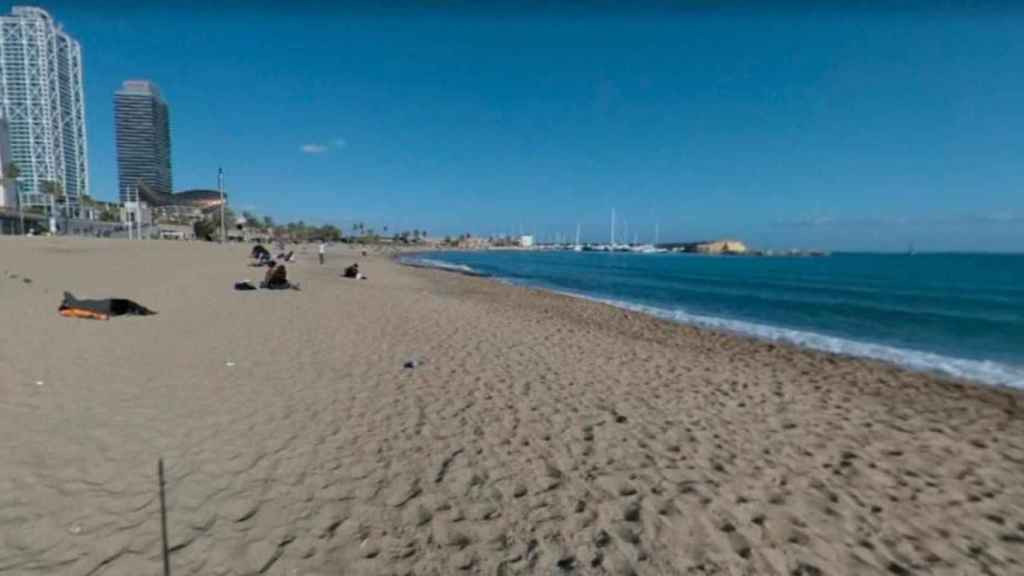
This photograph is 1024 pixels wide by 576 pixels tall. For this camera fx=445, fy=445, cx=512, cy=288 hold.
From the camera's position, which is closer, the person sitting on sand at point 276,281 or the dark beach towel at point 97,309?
the dark beach towel at point 97,309

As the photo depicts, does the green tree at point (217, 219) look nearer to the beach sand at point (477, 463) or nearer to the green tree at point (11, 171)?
the green tree at point (11, 171)

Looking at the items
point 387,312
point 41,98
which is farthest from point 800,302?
point 41,98

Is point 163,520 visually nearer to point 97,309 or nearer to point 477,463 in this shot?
point 477,463

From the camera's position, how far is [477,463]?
4.13m

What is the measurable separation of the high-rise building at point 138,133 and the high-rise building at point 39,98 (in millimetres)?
14790

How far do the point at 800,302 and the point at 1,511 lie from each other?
2781cm

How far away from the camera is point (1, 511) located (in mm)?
3031

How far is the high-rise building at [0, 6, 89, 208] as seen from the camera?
94812 millimetres

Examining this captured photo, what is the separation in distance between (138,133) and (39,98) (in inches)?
1096

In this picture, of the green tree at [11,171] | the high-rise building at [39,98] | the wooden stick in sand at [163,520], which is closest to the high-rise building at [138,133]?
the high-rise building at [39,98]

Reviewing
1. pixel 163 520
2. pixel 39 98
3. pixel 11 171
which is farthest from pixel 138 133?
pixel 163 520

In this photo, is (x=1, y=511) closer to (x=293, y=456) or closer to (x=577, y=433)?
(x=293, y=456)

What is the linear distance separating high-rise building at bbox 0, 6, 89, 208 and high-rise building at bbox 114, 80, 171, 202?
582 inches

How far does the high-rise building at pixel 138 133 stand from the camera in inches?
4983
